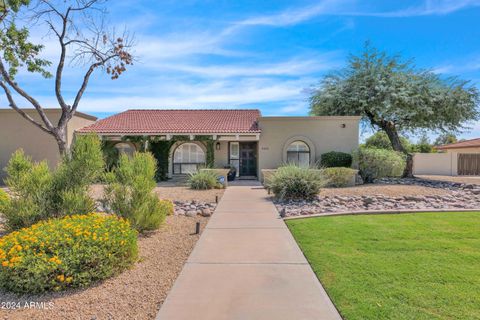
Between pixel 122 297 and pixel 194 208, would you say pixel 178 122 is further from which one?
pixel 122 297

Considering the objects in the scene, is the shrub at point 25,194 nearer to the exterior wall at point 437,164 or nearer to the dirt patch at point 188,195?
the dirt patch at point 188,195

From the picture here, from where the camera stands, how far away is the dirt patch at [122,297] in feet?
12.4

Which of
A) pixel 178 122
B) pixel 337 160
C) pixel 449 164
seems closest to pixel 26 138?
pixel 178 122

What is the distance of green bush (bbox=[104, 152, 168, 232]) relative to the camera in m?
7.08

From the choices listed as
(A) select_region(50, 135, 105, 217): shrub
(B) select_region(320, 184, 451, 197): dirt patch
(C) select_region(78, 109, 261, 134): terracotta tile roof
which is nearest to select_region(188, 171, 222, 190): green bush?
(C) select_region(78, 109, 261, 134): terracotta tile roof

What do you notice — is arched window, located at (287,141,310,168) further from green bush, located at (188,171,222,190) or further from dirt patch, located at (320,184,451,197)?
green bush, located at (188,171,222,190)

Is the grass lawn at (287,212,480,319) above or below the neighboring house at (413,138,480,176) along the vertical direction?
below

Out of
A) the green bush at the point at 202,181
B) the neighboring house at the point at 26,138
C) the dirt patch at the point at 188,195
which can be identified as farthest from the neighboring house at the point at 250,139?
the dirt patch at the point at 188,195

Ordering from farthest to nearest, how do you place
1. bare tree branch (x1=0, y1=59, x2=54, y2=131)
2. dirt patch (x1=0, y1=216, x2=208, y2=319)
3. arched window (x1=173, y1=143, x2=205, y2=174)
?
arched window (x1=173, y1=143, x2=205, y2=174), bare tree branch (x1=0, y1=59, x2=54, y2=131), dirt patch (x1=0, y1=216, x2=208, y2=319)

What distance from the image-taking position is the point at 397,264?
17.1ft

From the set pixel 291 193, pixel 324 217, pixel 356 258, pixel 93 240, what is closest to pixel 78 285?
pixel 93 240

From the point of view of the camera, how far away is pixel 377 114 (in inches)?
770

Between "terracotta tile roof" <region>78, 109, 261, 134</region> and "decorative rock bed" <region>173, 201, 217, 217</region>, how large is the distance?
8.99m

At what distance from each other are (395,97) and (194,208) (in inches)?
585
